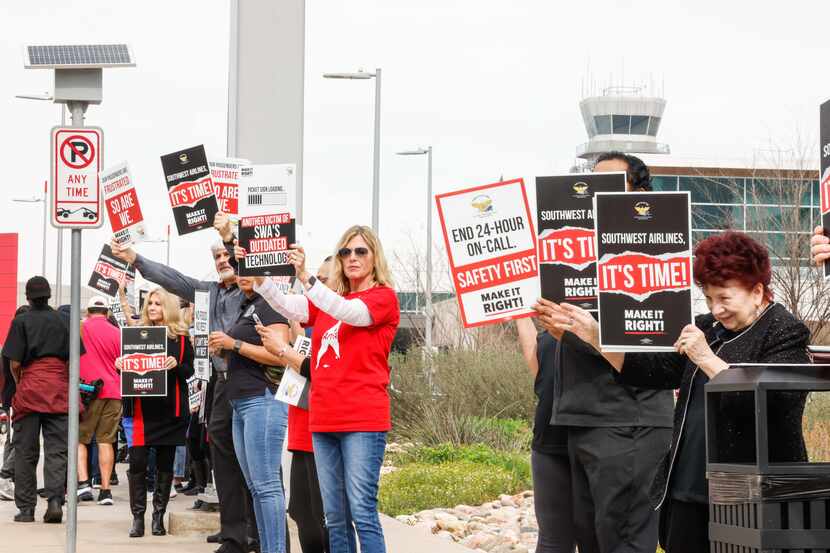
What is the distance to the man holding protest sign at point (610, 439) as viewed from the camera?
546 cm

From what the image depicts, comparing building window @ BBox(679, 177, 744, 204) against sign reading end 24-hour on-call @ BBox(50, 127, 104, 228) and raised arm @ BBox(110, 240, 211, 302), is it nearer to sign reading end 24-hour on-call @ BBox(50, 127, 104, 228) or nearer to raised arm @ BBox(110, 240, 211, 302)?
raised arm @ BBox(110, 240, 211, 302)

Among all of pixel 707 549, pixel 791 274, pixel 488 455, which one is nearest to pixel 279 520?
pixel 707 549

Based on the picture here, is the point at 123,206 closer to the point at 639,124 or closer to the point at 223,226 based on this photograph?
the point at 223,226

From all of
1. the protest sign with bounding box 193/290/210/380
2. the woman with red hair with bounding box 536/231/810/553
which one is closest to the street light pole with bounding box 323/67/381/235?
the protest sign with bounding box 193/290/210/380

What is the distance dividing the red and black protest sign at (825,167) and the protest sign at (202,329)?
5.70 metres

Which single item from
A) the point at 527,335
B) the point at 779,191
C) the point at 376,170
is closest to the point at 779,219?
the point at 779,191

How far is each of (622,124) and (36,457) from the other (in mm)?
113440

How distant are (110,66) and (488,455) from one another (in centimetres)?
854

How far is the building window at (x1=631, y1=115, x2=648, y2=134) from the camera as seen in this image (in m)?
123

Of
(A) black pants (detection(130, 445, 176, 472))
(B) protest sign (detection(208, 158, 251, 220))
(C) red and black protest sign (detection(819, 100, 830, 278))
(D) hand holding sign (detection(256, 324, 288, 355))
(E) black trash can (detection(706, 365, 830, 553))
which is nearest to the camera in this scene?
(E) black trash can (detection(706, 365, 830, 553))

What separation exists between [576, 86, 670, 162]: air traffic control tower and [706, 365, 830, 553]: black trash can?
388 ft

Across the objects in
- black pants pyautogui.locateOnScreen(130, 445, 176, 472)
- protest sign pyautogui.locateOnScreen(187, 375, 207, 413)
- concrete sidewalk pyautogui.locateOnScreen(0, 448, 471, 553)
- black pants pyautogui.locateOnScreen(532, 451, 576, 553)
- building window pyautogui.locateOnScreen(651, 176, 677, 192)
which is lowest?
concrete sidewalk pyautogui.locateOnScreen(0, 448, 471, 553)

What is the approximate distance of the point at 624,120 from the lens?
4830 inches

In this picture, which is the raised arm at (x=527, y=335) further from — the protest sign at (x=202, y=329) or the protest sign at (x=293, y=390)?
the protest sign at (x=202, y=329)
